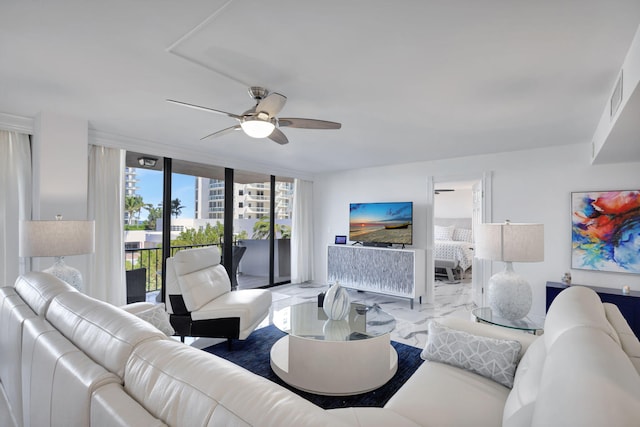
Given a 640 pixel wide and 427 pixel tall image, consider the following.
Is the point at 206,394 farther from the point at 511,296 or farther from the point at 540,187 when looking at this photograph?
the point at 540,187

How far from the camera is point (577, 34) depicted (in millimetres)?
1623

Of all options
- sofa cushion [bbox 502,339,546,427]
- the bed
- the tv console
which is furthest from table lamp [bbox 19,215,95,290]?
the bed

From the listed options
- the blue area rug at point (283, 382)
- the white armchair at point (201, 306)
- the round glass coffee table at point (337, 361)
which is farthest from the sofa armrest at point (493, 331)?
the white armchair at point (201, 306)

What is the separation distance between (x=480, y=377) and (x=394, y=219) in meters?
3.63

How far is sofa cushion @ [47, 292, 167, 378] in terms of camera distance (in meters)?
0.93

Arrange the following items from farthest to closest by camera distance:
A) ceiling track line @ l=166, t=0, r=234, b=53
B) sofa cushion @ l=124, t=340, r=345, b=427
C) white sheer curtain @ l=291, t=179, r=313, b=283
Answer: white sheer curtain @ l=291, t=179, r=313, b=283, ceiling track line @ l=166, t=0, r=234, b=53, sofa cushion @ l=124, t=340, r=345, b=427

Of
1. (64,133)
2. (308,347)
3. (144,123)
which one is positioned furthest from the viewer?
(144,123)

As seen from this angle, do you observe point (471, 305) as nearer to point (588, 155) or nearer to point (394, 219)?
point (394, 219)

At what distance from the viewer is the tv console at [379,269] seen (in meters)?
4.73

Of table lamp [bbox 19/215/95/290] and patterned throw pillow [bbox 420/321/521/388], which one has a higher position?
table lamp [bbox 19/215/95/290]

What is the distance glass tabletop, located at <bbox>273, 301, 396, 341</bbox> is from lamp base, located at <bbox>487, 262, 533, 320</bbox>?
83 cm

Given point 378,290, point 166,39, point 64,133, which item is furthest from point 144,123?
point 378,290

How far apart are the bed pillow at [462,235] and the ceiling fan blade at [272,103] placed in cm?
705

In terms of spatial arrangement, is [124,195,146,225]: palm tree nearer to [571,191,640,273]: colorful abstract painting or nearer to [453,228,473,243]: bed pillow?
[571,191,640,273]: colorful abstract painting
